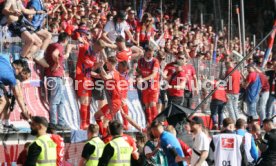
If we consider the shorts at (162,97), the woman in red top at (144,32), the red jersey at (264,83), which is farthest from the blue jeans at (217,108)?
the woman in red top at (144,32)

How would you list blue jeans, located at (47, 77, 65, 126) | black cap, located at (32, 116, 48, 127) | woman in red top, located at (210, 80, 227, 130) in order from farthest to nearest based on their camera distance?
1. woman in red top, located at (210, 80, 227, 130)
2. blue jeans, located at (47, 77, 65, 126)
3. black cap, located at (32, 116, 48, 127)

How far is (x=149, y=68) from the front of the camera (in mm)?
20750

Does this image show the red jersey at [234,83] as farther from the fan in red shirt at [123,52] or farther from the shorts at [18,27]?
the shorts at [18,27]

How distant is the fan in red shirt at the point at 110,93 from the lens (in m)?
19.2

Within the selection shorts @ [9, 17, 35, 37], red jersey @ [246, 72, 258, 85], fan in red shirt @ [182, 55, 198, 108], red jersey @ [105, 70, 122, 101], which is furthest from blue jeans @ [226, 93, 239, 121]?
shorts @ [9, 17, 35, 37]

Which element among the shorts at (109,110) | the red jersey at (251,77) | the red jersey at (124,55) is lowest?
the shorts at (109,110)

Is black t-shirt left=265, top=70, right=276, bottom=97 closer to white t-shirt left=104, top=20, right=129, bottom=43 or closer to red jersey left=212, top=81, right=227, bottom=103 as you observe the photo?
red jersey left=212, top=81, right=227, bottom=103

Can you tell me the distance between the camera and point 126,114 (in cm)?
1992

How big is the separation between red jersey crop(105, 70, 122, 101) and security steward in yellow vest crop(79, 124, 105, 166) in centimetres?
A: 324

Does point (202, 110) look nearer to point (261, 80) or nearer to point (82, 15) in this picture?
point (261, 80)

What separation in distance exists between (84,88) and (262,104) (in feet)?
20.9

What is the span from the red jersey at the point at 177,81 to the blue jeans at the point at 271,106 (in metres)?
3.74

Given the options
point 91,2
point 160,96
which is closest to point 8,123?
point 160,96

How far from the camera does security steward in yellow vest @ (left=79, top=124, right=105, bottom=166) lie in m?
16.0
